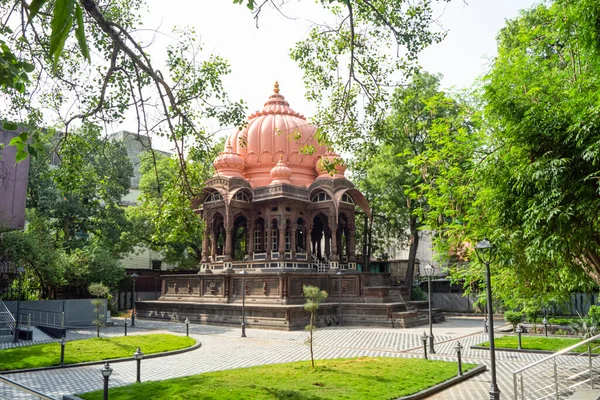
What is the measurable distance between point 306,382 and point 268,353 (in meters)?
5.17

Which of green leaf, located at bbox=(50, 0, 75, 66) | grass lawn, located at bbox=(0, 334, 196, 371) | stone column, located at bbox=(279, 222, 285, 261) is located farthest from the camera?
stone column, located at bbox=(279, 222, 285, 261)

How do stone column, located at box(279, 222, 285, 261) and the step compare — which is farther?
stone column, located at box(279, 222, 285, 261)

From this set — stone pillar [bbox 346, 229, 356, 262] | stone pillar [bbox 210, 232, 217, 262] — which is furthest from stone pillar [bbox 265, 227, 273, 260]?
stone pillar [bbox 346, 229, 356, 262]

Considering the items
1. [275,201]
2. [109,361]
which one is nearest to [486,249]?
[109,361]

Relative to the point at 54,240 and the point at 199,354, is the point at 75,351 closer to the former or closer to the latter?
the point at 199,354

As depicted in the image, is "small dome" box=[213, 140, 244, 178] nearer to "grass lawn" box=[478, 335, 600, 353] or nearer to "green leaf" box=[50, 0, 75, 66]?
"grass lawn" box=[478, 335, 600, 353]

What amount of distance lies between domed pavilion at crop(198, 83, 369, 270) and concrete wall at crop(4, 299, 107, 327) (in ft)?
20.5

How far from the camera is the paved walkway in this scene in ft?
34.0

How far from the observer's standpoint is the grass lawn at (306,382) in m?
8.56

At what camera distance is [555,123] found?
8.17 metres

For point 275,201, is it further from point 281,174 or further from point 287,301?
point 287,301

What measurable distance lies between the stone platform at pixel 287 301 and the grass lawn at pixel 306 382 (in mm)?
9646

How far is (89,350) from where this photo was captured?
14562mm

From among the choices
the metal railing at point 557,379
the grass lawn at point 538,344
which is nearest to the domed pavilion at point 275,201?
the grass lawn at point 538,344
